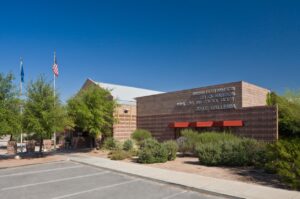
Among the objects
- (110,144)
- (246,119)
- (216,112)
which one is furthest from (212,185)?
(110,144)

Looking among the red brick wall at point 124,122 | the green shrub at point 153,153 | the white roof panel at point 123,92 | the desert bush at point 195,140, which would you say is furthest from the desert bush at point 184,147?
the white roof panel at point 123,92

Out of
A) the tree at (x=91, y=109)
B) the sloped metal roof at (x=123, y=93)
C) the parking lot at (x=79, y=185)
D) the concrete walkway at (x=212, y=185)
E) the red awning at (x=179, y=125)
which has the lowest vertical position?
the parking lot at (x=79, y=185)

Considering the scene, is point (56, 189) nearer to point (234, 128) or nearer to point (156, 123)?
point (234, 128)

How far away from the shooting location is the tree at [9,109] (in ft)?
62.0

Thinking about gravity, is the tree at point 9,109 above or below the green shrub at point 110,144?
above

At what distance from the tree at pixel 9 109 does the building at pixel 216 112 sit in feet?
45.6

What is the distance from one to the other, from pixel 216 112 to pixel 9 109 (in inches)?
638

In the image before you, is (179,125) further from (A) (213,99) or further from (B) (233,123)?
(B) (233,123)

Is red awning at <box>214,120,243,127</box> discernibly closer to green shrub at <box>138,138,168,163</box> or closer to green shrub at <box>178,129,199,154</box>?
green shrub at <box>178,129,199,154</box>

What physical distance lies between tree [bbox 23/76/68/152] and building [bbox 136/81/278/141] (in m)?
11.0

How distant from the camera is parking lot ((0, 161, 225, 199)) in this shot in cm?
967

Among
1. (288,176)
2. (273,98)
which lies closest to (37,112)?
(288,176)

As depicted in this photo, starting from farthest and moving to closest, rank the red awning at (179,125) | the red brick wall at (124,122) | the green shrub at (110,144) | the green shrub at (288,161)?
1. the red brick wall at (124,122)
2. the red awning at (179,125)
3. the green shrub at (110,144)
4. the green shrub at (288,161)

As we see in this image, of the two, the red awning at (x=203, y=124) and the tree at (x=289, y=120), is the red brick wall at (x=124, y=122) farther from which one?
the tree at (x=289, y=120)
